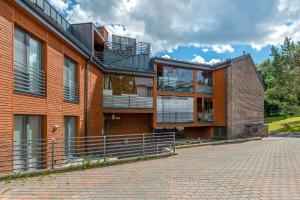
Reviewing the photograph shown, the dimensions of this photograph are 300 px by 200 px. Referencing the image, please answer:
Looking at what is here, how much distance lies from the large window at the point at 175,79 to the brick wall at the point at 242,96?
3.84 meters

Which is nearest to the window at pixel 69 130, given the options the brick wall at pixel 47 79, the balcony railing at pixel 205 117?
the brick wall at pixel 47 79

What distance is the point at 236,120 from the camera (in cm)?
2612

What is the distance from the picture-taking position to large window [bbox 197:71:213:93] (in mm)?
24906

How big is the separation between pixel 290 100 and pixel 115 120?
27824 mm

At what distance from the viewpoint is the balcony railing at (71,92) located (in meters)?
13.2

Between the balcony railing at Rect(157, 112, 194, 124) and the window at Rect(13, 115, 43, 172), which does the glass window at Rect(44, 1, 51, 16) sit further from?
the balcony railing at Rect(157, 112, 194, 124)

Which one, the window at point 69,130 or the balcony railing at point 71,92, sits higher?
the balcony railing at point 71,92

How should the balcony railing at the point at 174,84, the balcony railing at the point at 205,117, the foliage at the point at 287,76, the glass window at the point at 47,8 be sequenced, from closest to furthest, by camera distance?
1. the glass window at the point at 47,8
2. the balcony railing at the point at 174,84
3. the balcony railing at the point at 205,117
4. the foliage at the point at 287,76

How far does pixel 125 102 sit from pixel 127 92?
1.03m

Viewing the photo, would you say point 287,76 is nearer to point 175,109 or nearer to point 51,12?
point 175,109

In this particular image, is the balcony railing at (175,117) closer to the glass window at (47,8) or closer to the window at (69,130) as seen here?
the window at (69,130)

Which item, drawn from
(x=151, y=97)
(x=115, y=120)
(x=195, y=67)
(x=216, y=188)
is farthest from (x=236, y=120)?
(x=216, y=188)

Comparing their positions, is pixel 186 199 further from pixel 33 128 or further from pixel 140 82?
pixel 140 82

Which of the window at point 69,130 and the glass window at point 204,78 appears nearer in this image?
the window at point 69,130
